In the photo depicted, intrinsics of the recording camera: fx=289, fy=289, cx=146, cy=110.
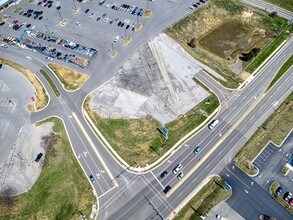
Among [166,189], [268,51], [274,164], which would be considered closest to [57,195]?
[166,189]

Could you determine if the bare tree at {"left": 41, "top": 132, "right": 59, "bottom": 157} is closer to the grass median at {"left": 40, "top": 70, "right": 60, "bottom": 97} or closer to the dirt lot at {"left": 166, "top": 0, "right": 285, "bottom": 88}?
the grass median at {"left": 40, "top": 70, "right": 60, "bottom": 97}

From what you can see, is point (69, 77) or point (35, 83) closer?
point (35, 83)

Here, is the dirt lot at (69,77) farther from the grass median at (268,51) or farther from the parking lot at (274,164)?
the parking lot at (274,164)

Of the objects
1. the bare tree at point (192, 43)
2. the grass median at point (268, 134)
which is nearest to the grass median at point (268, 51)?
the grass median at point (268, 134)

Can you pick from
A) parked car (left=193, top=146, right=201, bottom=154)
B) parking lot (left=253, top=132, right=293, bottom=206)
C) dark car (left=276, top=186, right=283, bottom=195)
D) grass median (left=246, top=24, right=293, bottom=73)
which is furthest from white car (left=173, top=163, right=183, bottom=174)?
grass median (left=246, top=24, right=293, bottom=73)

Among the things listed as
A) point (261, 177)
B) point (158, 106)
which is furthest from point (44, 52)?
point (261, 177)

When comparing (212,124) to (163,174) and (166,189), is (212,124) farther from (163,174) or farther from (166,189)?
(166,189)

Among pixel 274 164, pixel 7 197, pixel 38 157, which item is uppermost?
pixel 274 164

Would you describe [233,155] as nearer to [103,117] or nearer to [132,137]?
[132,137]
